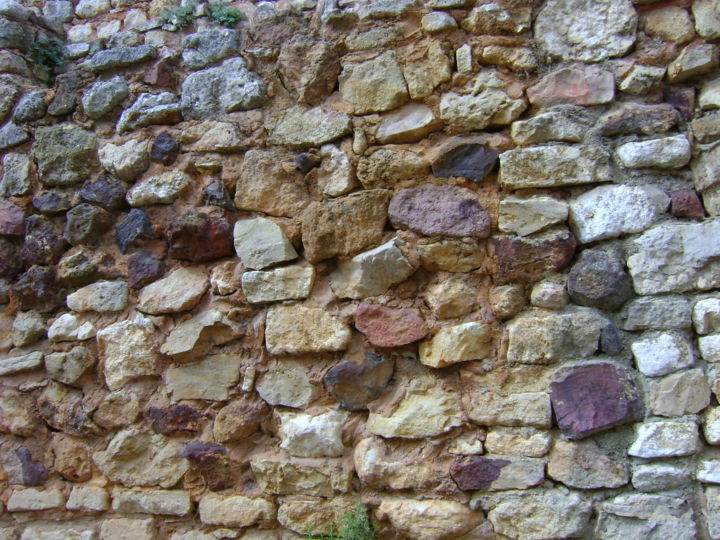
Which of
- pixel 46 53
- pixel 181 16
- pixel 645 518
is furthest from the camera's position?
pixel 46 53

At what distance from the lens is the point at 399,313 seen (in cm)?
183

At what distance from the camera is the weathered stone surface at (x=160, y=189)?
2205mm

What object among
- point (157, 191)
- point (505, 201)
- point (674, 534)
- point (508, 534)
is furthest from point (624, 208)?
point (157, 191)

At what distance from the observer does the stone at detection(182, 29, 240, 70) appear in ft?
7.49

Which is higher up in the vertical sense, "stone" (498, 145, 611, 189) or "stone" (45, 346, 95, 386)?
"stone" (498, 145, 611, 189)

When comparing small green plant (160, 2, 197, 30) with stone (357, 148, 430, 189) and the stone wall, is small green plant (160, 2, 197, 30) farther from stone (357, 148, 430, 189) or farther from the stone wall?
stone (357, 148, 430, 189)

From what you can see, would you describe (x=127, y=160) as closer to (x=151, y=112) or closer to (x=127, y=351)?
(x=151, y=112)

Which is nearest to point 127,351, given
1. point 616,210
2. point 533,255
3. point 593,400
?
point 533,255

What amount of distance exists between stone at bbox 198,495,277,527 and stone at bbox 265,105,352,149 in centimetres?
123

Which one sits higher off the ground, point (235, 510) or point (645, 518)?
point (645, 518)

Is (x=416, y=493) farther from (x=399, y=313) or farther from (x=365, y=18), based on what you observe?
(x=365, y=18)

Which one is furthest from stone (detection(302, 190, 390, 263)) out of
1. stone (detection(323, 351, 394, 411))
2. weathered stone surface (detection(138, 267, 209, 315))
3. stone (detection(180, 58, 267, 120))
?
stone (detection(180, 58, 267, 120))

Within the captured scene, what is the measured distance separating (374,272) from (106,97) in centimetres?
143

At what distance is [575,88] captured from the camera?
178 centimetres
